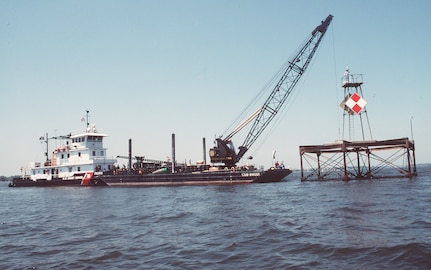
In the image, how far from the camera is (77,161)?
61812 mm

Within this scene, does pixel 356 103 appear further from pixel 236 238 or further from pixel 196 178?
pixel 236 238

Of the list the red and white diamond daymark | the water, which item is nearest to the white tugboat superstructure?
the water

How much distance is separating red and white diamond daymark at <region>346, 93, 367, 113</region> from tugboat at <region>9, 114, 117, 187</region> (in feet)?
140

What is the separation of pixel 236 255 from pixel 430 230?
8.50 metres

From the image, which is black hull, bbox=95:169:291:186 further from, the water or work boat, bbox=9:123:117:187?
the water

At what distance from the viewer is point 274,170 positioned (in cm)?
5006

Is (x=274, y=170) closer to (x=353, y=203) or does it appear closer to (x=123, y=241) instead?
(x=353, y=203)

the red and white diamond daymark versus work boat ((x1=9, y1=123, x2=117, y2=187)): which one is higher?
the red and white diamond daymark

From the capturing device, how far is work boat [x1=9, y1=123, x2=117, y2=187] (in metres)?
61.1

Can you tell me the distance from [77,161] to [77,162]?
0.73 feet

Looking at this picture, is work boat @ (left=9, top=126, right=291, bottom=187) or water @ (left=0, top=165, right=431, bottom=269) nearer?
water @ (left=0, top=165, right=431, bottom=269)

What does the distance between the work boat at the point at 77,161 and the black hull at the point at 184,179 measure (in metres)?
0.68

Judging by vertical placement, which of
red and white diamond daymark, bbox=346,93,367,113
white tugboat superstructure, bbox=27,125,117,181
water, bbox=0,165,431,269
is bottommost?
water, bbox=0,165,431,269

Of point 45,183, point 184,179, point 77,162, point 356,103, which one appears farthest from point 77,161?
point 356,103
